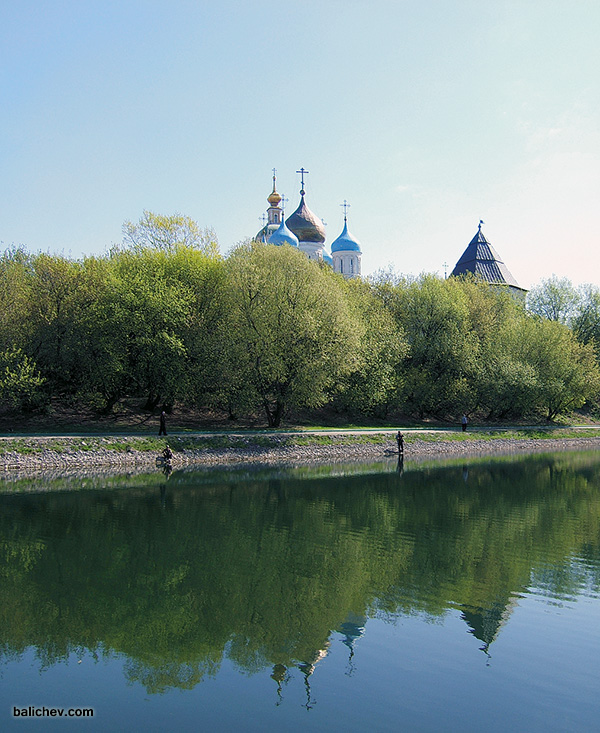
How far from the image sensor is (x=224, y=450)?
101 ft

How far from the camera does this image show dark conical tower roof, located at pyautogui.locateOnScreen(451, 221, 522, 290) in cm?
7925

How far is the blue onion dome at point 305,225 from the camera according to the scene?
7725 centimetres

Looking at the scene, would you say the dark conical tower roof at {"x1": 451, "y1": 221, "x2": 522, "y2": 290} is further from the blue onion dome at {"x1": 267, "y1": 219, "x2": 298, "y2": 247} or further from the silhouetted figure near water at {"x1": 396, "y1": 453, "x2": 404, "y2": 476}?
the silhouetted figure near water at {"x1": 396, "y1": 453, "x2": 404, "y2": 476}

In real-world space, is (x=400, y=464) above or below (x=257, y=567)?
below

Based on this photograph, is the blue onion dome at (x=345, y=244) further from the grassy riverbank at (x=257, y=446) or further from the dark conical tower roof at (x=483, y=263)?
the grassy riverbank at (x=257, y=446)

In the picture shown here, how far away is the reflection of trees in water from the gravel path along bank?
6.56 meters

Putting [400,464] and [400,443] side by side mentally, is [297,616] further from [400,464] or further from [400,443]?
[400,443]

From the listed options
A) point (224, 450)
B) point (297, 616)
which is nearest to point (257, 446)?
point (224, 450)

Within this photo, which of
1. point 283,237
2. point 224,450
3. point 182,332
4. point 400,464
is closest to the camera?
point 224,450

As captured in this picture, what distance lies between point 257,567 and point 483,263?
7376cm

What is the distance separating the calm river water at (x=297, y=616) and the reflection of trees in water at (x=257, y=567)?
5 cm

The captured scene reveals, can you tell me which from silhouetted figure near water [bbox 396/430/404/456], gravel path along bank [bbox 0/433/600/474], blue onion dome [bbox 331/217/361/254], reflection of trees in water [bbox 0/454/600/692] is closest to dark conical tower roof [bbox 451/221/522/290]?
blue onion dome [bbox 331/217/361/254]

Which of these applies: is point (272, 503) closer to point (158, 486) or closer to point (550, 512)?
point (158, 486)

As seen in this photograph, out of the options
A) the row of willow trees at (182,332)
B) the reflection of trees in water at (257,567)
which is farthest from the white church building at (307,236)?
the reflection of trees in water at (257,567)
